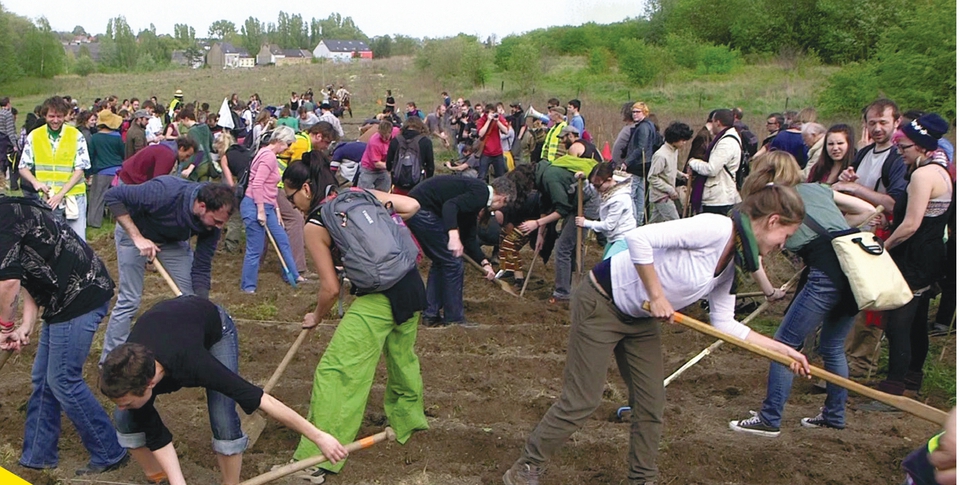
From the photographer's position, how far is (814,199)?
16.0 ft

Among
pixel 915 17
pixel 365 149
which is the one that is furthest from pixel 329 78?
pixel 365 149

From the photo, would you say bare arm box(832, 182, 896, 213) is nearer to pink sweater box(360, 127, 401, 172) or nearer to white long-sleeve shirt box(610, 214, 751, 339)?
white long-sleeve shirt box(610, 214, 751, 339)

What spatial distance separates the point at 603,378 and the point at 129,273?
136 inches

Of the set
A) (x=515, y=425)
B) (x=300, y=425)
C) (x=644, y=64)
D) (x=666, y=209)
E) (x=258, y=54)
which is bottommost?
(x=515, y=425)

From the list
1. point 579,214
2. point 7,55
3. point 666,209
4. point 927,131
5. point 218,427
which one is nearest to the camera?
point 218,427

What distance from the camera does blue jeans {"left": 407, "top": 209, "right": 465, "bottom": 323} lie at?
6.96 m

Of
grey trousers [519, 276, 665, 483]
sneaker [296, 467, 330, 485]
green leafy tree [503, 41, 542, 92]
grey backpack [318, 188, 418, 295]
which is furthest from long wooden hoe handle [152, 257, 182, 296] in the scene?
green leafy tree [503, 41, 542, 92]

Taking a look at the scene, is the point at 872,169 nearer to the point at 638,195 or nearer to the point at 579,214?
the point at 579,214

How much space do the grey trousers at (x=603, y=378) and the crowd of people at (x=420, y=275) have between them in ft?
0.03

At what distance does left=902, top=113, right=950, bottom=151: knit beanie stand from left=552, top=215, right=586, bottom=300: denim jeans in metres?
3.27

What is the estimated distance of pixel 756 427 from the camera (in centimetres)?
503

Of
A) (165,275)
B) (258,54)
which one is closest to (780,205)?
(165,275)

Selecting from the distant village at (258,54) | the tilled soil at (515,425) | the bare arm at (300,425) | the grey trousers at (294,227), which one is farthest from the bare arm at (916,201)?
the distant village at (258,54)

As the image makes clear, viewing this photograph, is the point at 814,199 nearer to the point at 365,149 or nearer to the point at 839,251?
the point at 839,251
